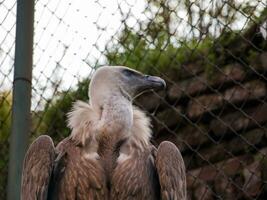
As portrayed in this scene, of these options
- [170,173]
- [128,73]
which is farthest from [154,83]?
[170,173]

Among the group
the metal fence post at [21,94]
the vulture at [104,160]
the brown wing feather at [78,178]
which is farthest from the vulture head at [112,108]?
the metal fence post at [21,94]

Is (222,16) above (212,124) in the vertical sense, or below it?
above

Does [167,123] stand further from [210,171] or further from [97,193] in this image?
[97,193]

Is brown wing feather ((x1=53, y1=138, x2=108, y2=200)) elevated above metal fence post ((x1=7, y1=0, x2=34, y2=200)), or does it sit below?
below

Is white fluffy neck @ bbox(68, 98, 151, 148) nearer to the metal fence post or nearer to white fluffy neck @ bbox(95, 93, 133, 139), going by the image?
white fluffy neck @ bbox(95, 93, 133, 139)

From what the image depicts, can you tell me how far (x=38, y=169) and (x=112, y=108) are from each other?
1.48ft

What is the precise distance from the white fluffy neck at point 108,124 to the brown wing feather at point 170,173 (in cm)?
13

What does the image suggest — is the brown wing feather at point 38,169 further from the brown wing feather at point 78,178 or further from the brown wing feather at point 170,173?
the brown wing feather at point 170,173

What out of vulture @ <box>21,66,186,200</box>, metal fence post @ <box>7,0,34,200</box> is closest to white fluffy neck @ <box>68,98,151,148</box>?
vulture @ <box>21,66,186,200</box>

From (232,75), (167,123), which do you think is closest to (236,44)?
(232,75)

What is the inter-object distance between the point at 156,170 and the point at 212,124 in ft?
2.73

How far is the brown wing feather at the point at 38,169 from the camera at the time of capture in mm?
4219

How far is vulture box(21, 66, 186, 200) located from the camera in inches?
166

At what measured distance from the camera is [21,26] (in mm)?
4488
